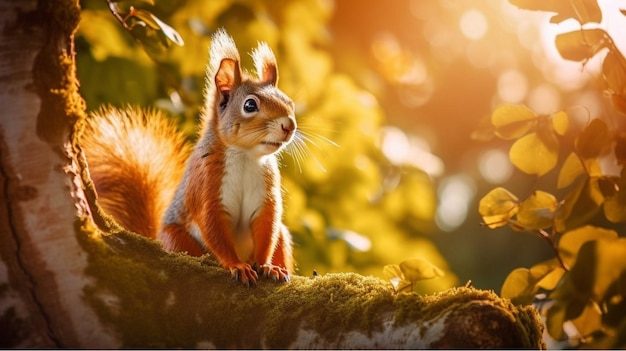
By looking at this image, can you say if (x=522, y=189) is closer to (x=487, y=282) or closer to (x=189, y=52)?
(x=487, y=282)

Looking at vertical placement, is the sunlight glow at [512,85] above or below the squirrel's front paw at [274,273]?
below

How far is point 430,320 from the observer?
4.86 ft

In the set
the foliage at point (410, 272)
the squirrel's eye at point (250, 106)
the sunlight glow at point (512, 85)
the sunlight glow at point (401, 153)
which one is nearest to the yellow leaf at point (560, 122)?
the foliage at point (410, 272)

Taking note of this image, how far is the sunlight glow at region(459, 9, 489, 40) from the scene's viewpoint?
8952 millimetres

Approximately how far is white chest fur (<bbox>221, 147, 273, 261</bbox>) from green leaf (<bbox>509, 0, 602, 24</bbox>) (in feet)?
3.21

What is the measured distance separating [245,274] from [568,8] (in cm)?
88

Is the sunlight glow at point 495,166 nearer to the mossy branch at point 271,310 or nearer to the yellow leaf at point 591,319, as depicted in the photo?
the mossy branch at point 271,310

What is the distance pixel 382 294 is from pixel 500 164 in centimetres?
903

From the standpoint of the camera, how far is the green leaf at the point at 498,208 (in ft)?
5.13

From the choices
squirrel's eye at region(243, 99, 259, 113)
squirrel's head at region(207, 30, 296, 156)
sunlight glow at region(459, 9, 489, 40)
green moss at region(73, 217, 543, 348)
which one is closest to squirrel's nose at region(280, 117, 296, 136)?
squirrel's head at region(207, 30, 296, 156)

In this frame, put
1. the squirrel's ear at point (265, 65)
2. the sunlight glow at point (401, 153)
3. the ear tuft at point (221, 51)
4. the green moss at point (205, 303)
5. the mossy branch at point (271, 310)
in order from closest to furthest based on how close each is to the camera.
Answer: the mossy branch at point (271, 310)
the green moss at point (205, 303)
the ear tuft at point (221, 51)
the squirrel's ear at point (265, 65)
the sunlight glow at point (401, 153)

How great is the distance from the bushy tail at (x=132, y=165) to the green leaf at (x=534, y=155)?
1.40 m

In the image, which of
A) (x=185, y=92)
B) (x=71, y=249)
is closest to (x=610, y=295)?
(x=71, y=249)

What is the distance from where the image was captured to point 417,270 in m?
1.49
